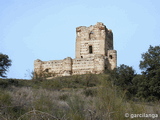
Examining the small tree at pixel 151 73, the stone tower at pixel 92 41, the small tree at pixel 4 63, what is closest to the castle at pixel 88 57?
the stone tower at pixel 92 41

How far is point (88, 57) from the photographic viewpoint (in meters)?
38.4

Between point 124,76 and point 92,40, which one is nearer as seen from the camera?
point 124,76

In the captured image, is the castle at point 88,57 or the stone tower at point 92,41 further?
the stone tower at point 92,41

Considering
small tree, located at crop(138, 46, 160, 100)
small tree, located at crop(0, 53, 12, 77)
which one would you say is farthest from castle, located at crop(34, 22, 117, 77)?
small tree, located at crop(138, 46, 160, 100)

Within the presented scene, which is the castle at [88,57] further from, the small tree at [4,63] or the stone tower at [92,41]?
the small tree at [4,63]

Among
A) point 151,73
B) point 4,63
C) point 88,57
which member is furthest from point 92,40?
point 151,73

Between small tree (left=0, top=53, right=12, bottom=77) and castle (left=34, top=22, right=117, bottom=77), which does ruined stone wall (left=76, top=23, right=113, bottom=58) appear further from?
small tree (left=0, top=53, right=12, bottom=77)

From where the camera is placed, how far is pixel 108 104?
19.6ft

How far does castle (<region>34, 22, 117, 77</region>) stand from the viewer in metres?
35.9

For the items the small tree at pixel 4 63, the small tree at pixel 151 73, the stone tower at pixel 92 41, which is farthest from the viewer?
the stone tower at pixel 92 41

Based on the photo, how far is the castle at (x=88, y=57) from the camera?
35875 mm

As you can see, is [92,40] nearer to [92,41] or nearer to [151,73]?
[92,41]

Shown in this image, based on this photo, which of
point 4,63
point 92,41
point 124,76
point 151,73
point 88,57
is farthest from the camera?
point 92,41

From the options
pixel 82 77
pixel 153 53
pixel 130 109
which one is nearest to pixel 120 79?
pixel 153 53
